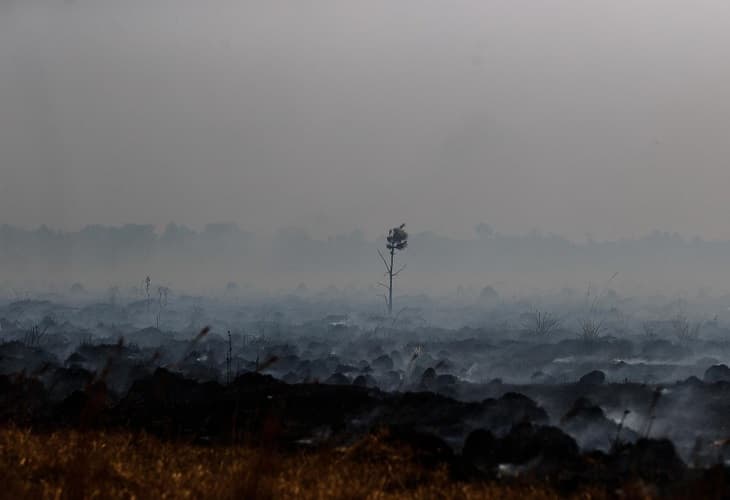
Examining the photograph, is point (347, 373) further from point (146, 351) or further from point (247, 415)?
point (247, 415)

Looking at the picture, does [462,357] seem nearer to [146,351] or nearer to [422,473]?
[146,351]

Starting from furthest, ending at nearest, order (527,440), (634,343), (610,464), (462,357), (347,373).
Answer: (634,343), (462,357), (347,373), (527,440), (610,464)

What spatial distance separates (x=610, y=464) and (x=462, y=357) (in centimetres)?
4484

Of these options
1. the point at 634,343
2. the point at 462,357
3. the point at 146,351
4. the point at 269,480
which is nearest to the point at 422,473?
the point at 269,480

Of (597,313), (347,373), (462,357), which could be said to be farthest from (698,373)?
(597,313)

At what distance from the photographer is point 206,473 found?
931 centimetres

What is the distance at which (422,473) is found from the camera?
10.1 metres

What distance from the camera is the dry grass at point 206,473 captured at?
26.8ft

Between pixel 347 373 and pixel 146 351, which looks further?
pixel 146 351

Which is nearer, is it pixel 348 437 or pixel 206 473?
pixel 206 473

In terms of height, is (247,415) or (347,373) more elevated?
(247,415)

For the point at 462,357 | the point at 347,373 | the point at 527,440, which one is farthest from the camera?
the point at 462,357

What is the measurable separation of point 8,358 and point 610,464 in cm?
2939

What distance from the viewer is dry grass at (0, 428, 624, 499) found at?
8.17 metres
